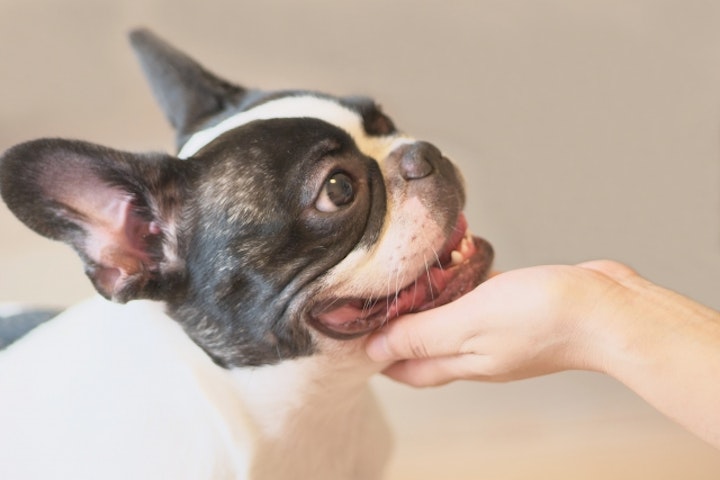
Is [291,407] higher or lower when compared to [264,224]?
lower

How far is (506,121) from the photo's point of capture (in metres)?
1.79

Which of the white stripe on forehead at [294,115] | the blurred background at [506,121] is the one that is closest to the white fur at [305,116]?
the white stripe on forehead at [294,115]

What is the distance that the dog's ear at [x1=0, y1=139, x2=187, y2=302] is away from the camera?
901 mm

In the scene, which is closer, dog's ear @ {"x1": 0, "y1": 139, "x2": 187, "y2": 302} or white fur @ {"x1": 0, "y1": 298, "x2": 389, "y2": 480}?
dog's ear @ {"x1": 0, "y1": 139, "x2": 187, "y2": 302}

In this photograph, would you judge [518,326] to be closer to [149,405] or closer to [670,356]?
[670,356]

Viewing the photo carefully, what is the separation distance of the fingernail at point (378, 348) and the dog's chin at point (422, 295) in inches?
0.7

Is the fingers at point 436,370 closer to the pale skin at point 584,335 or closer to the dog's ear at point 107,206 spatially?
the pale skin at point 584,335

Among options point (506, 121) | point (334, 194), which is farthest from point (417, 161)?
point (506, 121)

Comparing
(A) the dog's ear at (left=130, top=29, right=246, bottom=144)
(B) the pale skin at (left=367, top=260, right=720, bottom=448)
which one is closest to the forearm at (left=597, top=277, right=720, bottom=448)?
(B) the pale skin at (left=367, top=260, right=720, bottom=448)

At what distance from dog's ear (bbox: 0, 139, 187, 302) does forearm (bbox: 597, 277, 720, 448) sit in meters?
0.50

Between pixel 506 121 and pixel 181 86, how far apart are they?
0.79m

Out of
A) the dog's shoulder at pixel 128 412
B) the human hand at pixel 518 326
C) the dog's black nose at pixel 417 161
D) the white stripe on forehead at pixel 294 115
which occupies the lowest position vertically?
the dog's shoulder at pixel 128 412

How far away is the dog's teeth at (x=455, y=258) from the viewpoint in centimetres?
103

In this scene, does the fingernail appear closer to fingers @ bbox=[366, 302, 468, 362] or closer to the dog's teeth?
fingers @ bbox=[366, 302, 468, 362]
